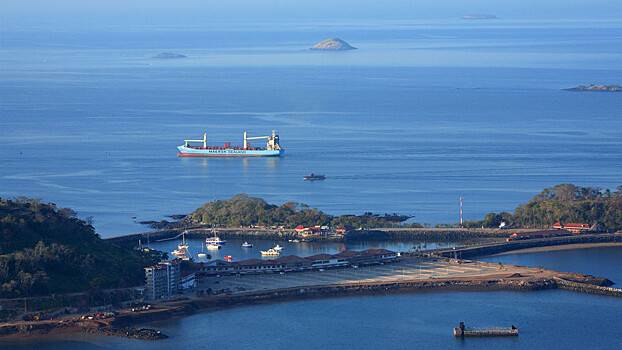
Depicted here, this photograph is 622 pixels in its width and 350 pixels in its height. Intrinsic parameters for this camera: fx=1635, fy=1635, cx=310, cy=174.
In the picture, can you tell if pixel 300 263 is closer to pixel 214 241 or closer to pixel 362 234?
pixel 214 241

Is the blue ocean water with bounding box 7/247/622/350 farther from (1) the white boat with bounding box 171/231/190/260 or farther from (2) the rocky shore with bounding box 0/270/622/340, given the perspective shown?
(1) the white boat with bounding box 171/231/190/260

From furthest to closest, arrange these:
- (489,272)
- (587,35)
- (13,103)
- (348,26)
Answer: (348,26)
(587,35)
(13,103)
(489,272)

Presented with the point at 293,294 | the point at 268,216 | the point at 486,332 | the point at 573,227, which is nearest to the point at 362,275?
the point at 293,294

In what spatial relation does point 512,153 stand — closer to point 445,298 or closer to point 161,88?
point 445,298

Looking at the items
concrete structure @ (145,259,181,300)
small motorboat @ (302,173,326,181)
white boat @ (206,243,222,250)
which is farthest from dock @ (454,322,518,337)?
small motorboat @ (302,173,326,181)

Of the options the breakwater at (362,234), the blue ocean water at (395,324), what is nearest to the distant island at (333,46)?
the breakwater at (362,234)

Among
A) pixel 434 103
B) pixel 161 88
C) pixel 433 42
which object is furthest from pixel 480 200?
pixel 433 42
